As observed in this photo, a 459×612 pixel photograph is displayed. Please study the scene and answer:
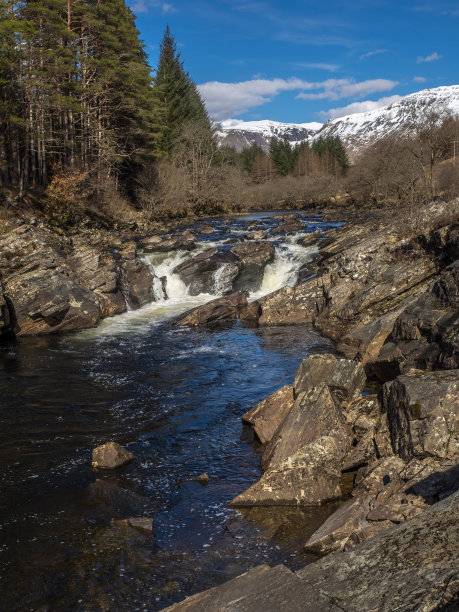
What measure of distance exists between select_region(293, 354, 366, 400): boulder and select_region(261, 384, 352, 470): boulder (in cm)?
111

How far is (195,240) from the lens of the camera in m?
33.4

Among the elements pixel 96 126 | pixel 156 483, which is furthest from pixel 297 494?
pixel 96 126

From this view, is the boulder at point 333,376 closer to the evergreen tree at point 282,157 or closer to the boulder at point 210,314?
the boulder at point 210,314

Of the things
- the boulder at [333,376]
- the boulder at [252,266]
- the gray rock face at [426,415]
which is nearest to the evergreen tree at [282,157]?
the boulder at [252,266]

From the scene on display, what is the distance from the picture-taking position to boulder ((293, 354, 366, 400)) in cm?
1191

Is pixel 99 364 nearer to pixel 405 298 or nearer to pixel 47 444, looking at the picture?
pixel 47 444

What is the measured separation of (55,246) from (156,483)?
1872cm

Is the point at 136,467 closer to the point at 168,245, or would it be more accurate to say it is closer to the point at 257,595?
the point at 257,595

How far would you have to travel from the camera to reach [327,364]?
12375 mm

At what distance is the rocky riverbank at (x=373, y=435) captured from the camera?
3.84 metres

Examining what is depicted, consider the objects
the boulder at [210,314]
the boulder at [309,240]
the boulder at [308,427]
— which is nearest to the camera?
the boulder at [308,427]

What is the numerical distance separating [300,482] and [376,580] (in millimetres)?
5295

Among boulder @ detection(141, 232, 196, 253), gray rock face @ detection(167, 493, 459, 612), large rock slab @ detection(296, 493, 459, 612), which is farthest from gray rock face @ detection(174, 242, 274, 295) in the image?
large rock slab @ detection(296, 493, 459, 612)

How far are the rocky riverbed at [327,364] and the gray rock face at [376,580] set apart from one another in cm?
2
